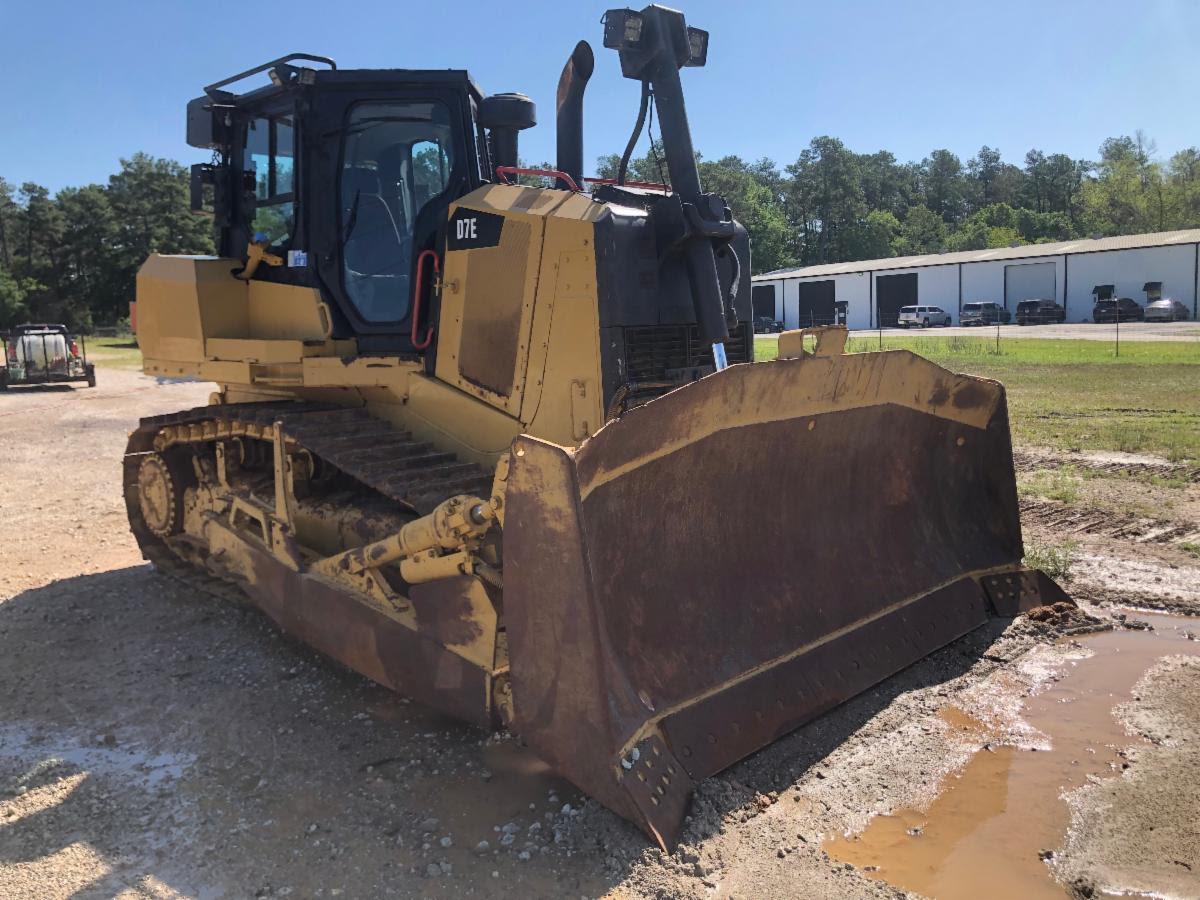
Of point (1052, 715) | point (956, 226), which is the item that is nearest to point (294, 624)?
point (1052, 715)

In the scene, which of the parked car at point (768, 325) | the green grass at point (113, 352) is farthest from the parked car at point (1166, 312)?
the green grass at point (113, 352)

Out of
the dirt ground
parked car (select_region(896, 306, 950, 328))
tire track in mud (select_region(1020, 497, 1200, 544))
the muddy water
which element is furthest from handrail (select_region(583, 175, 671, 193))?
parked car (select_region(896, 306, 950, 328))

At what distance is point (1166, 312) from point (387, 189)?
43891 millimetres

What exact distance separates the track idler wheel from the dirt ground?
0.71 meters

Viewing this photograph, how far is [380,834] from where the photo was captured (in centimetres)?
349

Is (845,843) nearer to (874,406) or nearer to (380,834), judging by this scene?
(380,834)

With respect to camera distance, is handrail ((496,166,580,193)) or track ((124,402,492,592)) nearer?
track ((124,402,492,592))

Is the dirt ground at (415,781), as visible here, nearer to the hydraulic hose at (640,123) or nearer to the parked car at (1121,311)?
the hydraulic hose at (640,123)

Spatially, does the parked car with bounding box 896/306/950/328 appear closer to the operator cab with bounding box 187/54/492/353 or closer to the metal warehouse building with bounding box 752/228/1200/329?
the metal warehouse building with bounding box 752/228/1200/329

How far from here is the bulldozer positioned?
355 cm

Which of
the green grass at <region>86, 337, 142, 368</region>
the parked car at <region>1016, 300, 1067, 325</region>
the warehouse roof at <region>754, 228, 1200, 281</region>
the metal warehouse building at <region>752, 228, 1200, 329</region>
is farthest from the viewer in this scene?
the warehouse roof at <region>754, 228, 1200, 281</region>

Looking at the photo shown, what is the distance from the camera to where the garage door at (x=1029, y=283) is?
48.6 m

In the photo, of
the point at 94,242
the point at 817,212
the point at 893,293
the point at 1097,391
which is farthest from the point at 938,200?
the point at 1097,391

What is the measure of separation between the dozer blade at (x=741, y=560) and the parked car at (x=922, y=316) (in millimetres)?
44865
